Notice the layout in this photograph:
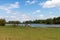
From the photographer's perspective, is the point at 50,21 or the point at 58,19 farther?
the point at 50,21

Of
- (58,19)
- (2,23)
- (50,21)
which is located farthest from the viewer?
(50,21)

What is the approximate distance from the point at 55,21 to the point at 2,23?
38683mm

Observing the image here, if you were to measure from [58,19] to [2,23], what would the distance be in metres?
37.5

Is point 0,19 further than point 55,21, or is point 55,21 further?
point 55,21

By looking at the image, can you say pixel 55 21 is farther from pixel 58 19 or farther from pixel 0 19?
pixel 0 19

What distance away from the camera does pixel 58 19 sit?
8469 cm

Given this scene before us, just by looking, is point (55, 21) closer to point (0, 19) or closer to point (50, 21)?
point (50, 21)

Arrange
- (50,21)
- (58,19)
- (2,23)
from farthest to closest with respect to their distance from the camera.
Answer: (50,21)
(58,19)
(2,23)

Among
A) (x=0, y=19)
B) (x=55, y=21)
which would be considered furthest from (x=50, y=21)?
(x=0, y=19)

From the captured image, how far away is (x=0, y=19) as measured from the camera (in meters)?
63.7

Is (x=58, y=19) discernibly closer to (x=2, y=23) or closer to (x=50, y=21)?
(x=50, y=21)

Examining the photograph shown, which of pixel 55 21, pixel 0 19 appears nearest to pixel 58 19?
pixel 55 21

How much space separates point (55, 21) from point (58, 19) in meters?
3.63

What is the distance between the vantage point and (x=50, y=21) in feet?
297
